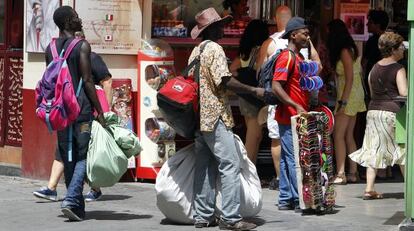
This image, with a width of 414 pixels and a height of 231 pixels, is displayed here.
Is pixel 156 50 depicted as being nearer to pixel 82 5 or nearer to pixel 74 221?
pixel 82 5

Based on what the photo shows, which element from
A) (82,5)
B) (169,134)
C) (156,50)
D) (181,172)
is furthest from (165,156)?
(181,172)

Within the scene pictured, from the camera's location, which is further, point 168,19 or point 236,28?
point 236,28

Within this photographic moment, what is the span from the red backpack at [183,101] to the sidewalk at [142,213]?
0.91m

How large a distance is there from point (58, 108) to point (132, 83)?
2755 mm

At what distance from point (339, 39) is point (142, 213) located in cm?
333

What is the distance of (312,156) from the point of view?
30.1 ft

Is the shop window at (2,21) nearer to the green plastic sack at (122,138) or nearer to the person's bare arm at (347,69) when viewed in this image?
the green plastic sack at (122,138)

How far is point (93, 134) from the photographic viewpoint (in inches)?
351

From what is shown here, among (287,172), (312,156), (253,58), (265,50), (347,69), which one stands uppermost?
(265,50)

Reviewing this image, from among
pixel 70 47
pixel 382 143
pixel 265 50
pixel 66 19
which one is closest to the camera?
pixel 70 47

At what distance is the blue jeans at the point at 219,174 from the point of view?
27.7 ft

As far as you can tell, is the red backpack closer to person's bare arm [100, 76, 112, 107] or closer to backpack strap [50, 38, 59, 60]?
backpack strap [50, 38, 59, 60]

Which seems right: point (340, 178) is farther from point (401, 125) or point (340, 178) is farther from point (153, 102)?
point (401, 125)

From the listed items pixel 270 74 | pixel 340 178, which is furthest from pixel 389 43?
pixel 340 178
